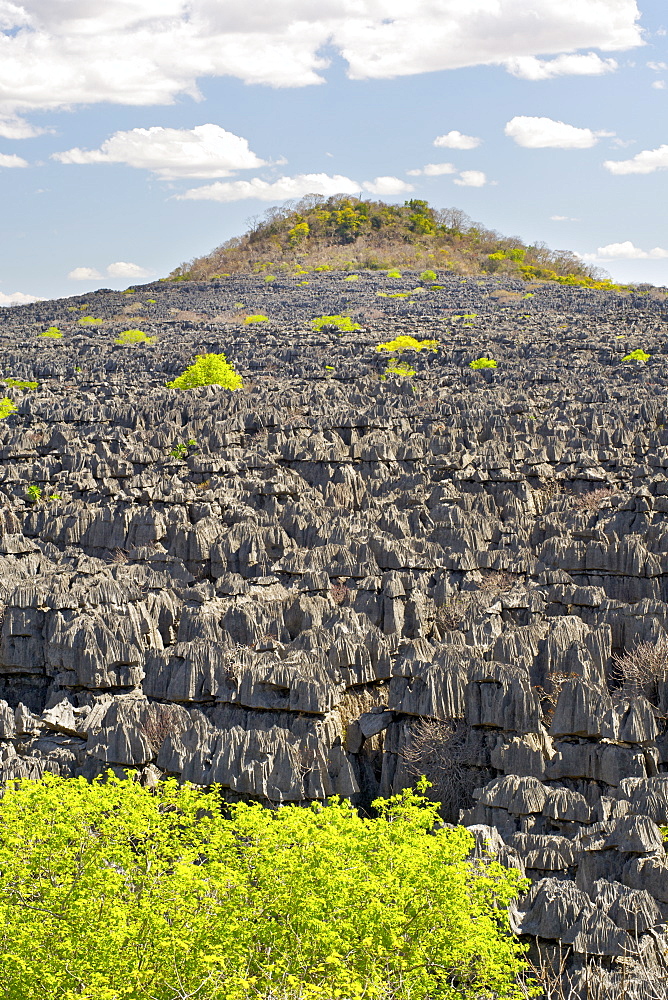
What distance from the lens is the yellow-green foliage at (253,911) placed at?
50.8 feet

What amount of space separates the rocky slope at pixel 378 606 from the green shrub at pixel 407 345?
13727 millimetres

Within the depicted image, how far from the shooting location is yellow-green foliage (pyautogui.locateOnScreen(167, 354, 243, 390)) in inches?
2977

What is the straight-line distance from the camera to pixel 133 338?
103062 millimetres

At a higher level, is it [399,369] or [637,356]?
[637,356]

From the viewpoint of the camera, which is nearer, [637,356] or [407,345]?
[637,356]

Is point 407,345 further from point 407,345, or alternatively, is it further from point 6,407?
point 6,407

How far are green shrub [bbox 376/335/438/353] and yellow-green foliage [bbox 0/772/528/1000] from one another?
7102 cm

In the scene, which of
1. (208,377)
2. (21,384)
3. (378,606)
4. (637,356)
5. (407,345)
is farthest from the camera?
(407,345)

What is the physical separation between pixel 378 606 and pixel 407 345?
188 ft

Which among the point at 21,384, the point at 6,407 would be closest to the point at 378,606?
the point at 6,407

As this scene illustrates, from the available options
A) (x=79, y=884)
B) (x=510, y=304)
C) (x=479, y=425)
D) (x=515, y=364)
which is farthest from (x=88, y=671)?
(x=510, y=304)

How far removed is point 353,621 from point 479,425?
29.5m

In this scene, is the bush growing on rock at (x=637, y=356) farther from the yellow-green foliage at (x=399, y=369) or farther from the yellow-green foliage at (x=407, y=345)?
the yellow-green foliage at (x=399, y=369)

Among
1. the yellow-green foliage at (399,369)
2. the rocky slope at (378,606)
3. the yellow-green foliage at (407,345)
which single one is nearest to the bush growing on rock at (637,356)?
the rocky slope at (378,606)
